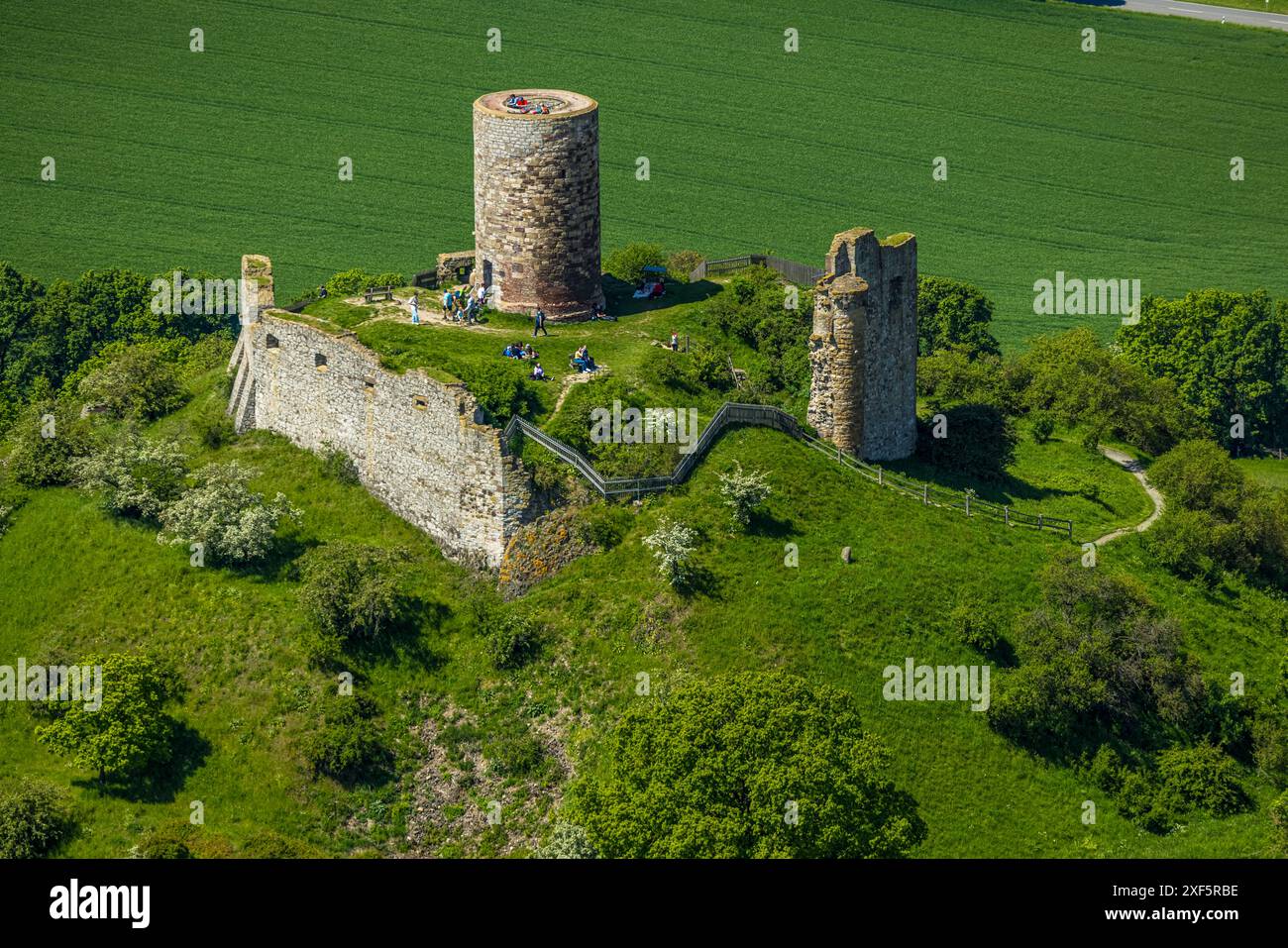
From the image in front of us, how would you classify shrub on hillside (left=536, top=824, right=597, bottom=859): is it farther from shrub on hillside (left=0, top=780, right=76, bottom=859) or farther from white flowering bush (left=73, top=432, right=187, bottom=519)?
white flowering bush (left=73, top=432, right=187, bottom=519)

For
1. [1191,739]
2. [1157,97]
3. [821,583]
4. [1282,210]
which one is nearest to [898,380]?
[821,583]

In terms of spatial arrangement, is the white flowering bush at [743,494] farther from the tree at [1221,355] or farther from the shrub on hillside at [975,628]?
the tree at [1221,355]

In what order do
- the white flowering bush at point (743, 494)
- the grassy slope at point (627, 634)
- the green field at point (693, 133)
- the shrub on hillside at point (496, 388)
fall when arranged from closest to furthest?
1. the grassy slope at point (627, 634)
2. the white flowering bush at point (743, 494)
3. the shrub on hillside at point (496, 388)
4. the green field at point (693, 133)

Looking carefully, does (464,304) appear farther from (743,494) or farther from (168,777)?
(168,777)

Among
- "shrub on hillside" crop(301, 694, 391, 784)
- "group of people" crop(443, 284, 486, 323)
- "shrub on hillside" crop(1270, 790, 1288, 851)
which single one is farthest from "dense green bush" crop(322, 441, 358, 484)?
"shrub on hillside" crop(1270, 790, 1288, 851)

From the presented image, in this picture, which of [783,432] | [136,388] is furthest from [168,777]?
[136,388]

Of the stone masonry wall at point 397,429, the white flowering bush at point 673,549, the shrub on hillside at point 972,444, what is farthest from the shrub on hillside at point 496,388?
the shrub on hillside at point 972,444
